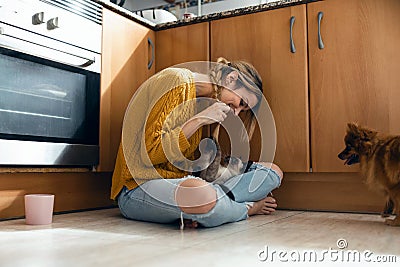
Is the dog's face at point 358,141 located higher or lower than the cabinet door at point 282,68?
lower

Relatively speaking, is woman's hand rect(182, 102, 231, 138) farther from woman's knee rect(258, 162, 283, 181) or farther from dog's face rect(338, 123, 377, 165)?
dog's face rect(338, 123, 377, 165)

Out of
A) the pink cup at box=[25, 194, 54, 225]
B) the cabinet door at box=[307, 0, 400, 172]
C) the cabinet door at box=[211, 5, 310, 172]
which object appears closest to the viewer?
the pink cup at box=[25, 194, 54, 225]

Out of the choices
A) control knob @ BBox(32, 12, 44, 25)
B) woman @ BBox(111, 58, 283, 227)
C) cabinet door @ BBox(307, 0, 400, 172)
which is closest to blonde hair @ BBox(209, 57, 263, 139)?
woman @ BBox(111, 58, 283, 227)

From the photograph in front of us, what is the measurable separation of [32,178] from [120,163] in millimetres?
360

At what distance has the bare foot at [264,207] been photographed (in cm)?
179

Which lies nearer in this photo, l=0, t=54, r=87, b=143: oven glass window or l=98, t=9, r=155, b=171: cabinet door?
l=0, t=54, r=87, b=143: oven glass window

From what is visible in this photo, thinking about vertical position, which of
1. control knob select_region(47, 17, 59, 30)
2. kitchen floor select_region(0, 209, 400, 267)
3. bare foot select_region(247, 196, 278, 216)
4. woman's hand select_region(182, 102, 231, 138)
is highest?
control knob select_region(47, 17, 59, 30)

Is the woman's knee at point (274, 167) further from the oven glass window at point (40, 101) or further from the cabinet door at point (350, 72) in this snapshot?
the oven glass window at point (40, 101)

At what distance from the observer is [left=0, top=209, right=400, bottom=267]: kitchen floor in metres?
0.98

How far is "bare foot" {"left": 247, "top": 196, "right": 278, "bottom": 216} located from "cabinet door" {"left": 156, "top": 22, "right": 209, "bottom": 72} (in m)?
0.74

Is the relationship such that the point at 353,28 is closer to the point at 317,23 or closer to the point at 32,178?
the point at 317,23

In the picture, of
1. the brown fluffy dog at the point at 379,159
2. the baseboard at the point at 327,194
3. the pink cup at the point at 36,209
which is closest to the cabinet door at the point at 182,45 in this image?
the baseboard at the point at 327,194

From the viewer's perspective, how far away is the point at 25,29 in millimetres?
1598

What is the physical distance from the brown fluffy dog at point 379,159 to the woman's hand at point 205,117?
0.48 m
